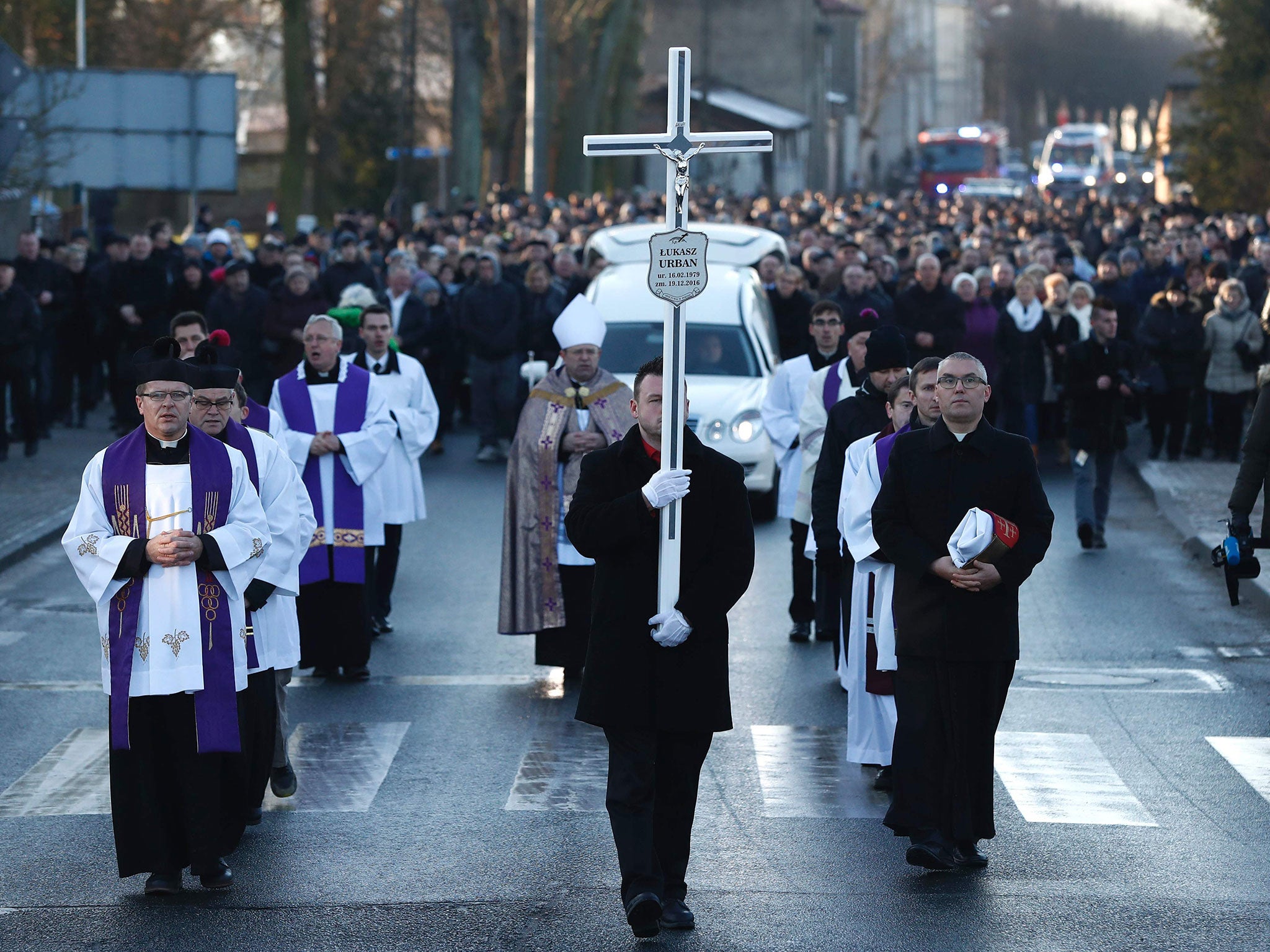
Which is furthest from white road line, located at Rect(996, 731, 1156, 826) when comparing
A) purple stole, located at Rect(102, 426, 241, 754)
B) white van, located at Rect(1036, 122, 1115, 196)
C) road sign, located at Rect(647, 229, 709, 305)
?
white van, located at Rect(1036, 122, 1115, 196)

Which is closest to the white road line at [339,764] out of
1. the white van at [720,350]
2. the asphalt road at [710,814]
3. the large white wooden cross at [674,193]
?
the asphalt road at [710,814]

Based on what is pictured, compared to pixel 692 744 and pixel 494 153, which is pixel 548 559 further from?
pixel 494 153

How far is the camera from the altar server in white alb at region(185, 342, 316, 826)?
7512 millimetres

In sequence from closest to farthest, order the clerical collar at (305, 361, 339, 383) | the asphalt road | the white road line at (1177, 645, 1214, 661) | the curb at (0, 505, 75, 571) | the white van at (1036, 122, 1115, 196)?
the asphalt road, the clerical collar at (305, 361, 339, 383), the white road line at (1177, 645, 1214, 661), the curb at (0, 505, 75, 571), the white van at (1036, 122, 1115, 196)

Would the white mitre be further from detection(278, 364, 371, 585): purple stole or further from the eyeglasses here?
the eyeglasses

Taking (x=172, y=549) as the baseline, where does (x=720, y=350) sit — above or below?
above

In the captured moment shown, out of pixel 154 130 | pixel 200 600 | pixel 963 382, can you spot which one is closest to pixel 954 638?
pixel 963 382

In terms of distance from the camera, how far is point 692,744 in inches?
263

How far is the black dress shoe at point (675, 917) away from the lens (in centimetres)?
660

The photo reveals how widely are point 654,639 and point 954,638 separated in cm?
118

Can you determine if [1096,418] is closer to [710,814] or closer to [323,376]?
[323,376]

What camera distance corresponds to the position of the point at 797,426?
1195 cm

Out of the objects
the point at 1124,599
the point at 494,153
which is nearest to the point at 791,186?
the point at 494,153

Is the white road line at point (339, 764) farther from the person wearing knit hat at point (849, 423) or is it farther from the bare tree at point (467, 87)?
the bare tree at point (467, 87)
